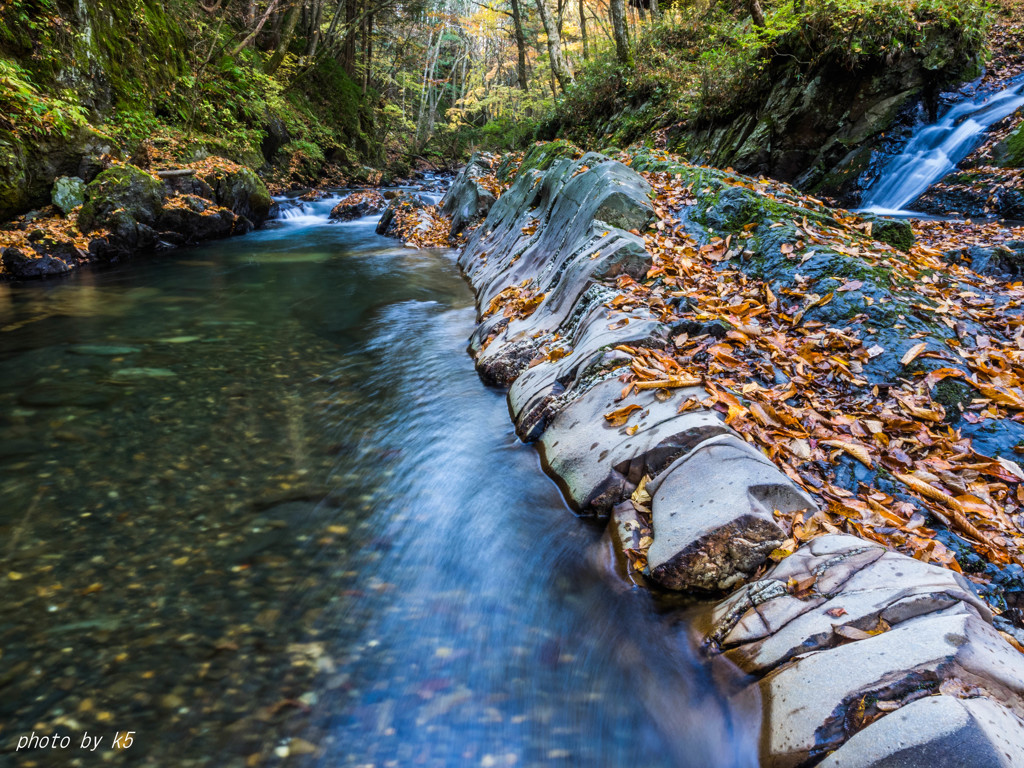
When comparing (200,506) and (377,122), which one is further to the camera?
(377,122)

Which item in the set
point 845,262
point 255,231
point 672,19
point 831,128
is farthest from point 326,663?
point 672,19

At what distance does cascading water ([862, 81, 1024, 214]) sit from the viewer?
8651mm

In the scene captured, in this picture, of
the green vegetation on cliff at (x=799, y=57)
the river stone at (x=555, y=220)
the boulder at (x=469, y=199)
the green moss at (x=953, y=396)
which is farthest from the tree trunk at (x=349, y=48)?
the green moss at (x=953, y=396)

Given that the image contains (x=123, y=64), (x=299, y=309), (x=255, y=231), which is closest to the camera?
(x=299, y=309)

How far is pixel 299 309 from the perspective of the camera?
8391 mm

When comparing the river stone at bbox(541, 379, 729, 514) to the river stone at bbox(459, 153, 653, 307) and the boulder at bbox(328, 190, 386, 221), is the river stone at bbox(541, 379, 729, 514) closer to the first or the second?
the river stone at bbox(459, 153, 653, 307)

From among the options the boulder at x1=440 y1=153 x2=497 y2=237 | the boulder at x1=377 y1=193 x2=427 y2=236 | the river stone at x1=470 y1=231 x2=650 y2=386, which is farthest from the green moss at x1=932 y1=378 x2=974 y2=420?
the boulder at x1=377 y1=193 x2=427 y2=236

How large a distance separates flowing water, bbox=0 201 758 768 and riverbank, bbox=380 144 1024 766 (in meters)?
0.36

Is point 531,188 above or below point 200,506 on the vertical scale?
above

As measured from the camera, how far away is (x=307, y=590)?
9.57 ft

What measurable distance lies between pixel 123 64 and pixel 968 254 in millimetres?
16379

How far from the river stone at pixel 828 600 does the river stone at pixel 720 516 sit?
0.13m

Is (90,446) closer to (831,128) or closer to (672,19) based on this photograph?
(831,128)

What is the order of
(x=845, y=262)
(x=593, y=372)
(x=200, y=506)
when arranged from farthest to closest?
(x=845, y=262) → (x=593, y=372) → (x=200, y=506)
